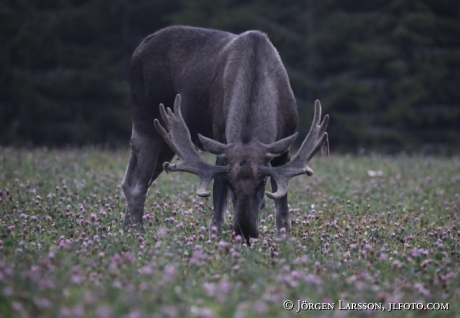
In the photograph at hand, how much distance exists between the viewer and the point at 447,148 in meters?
22.3

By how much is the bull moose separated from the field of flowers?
1.42 ft

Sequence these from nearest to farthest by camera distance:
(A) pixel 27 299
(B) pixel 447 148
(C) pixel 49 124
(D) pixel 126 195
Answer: (A) pixel 27 299 → (D) pixel 126 195 → (B) pixel 447 148 → (C) pixel 49 124

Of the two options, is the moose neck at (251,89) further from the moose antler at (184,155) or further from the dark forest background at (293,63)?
the dark forest background at (293,63)

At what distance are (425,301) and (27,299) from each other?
2.64 meters

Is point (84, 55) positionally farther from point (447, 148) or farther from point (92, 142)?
point (447, 148)

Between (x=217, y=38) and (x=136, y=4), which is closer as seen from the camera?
(x=217, y=38)

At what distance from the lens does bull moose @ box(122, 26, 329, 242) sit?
634 cm

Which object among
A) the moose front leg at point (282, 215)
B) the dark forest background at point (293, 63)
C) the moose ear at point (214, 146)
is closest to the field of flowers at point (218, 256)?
the moose front leg at point (282, 215)

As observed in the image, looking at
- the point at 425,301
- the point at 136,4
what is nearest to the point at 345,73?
the point at 136,4

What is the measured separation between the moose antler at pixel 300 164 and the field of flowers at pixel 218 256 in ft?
1.83

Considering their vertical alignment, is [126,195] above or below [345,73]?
above

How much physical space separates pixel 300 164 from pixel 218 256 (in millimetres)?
1617

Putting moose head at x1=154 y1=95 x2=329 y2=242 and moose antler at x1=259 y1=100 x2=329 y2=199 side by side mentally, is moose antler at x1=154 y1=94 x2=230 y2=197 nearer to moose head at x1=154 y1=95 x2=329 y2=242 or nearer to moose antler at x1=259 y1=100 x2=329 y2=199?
moose head at x1=154 y1=95 x2=329 y2=242

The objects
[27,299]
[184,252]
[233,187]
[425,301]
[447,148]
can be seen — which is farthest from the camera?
[447,148]
